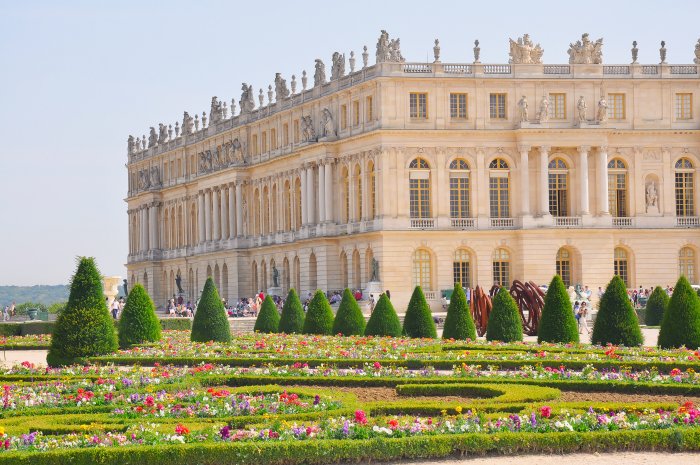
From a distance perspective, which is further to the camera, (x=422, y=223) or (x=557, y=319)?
(x=422, y=223)

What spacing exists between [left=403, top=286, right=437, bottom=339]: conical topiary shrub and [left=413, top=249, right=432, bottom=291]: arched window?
89.7 feet

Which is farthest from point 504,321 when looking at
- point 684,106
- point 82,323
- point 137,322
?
point 684,106

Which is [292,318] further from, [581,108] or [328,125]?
[328,125]

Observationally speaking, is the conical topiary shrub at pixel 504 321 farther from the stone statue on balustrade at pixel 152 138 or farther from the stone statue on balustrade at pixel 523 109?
the stone statue on balustrade at pixel 152 138

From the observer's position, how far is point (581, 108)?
2564 inches

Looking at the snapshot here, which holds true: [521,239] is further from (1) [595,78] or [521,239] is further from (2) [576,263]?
(1) [595,78]

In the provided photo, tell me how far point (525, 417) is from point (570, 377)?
6442mm

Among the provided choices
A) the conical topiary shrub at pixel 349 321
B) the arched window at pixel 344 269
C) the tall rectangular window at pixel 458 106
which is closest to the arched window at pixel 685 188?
the tall rectangular window at pixel 458 106

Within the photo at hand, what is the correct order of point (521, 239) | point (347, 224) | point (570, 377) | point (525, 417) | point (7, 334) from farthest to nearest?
1. point (347, 224)
2. point (521, 239)
3. point (7, 334)
4. point (570, 377)
5. point (525, 417)

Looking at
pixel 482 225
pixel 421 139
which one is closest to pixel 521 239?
pixel 482 225

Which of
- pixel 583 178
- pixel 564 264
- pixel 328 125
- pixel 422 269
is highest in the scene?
pixel 328 125

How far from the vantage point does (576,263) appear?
65.4 metres

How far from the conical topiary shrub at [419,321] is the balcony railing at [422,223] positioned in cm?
2758

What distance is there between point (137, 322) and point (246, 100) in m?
52.1
